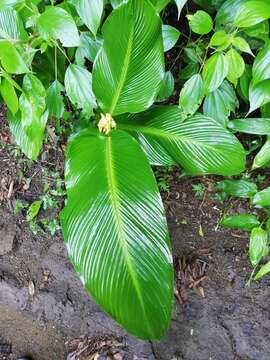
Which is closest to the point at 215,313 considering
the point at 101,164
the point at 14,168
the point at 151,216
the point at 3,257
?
the point at 151,216

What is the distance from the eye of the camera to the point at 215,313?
1.70 meters

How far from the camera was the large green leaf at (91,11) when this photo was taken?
46.1 inches

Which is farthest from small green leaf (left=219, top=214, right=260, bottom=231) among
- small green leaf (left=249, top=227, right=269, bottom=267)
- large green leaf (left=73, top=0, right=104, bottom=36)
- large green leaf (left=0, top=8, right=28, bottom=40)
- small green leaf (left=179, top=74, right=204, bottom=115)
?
large green leaf (left=0, top=8, right=28, bottom=40)

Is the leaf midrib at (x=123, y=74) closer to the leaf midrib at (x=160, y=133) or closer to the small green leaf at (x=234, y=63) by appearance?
the leaf midrib at (x=160, y=133)

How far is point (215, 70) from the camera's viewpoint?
4.08ft

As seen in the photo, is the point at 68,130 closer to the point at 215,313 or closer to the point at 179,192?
the point at 179,192

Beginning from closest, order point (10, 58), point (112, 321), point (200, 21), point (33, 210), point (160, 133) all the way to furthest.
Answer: point (10, 58) < point (200, 21) < point (160, 133) < point (112, 321) < point (33, 210)

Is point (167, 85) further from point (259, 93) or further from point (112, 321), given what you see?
point (112, 321)

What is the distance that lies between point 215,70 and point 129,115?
40cm

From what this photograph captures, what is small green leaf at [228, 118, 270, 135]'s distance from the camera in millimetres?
1413

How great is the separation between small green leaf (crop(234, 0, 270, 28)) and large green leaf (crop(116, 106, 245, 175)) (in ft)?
1.14

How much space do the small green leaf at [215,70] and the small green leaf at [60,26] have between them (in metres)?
0.40

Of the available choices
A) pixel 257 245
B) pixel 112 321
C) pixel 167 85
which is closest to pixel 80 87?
pixel 167 85

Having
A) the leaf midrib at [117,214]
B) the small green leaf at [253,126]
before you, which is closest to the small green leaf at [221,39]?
the small green leaf at [253,126]
